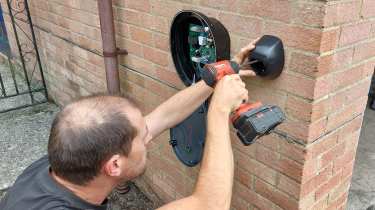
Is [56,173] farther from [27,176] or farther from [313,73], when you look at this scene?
[313,73]

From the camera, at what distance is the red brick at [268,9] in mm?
1662

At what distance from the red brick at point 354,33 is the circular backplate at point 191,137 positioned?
2.62 ft

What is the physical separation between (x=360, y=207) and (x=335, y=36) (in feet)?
4.99

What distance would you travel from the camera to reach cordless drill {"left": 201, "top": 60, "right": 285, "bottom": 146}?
1.49 metres

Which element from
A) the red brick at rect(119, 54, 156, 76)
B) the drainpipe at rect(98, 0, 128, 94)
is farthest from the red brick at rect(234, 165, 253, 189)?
the drainpipe at rect(98, 0, 128, 94)

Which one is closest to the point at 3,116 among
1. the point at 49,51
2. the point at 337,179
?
the point at 49,51

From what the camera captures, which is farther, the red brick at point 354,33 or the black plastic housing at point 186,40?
the black plastic housing at point 186,40

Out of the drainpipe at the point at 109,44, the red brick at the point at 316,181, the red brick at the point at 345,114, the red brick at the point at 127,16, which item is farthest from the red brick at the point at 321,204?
the red brick at the point at 127,16

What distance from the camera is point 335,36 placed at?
1631mm

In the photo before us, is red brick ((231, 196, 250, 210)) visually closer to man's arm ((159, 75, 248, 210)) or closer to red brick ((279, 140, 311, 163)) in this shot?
red brick ((279, 140, 311, 163))

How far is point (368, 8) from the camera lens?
5.70 feet

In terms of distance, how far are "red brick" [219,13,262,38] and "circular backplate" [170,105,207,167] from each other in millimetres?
464

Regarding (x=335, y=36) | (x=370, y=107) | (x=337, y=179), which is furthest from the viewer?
(x=370, y=107)

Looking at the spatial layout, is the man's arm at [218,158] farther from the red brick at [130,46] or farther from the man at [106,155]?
the red brick at [130,46]
